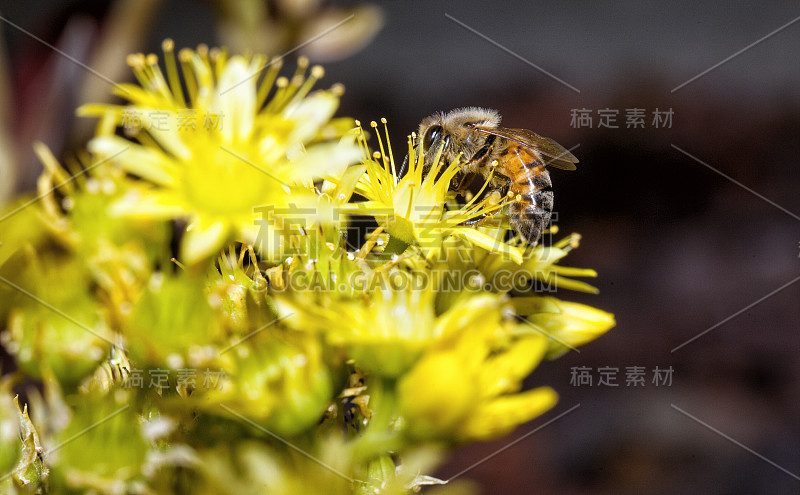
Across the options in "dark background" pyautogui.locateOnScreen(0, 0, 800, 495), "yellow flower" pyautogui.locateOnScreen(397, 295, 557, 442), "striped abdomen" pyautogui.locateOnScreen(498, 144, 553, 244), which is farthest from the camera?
"dark background" pyautogui.locateOnScreen(0, 0, 800, 495)

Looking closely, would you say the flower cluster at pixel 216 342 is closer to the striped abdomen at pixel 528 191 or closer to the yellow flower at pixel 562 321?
the yellow flower at pixel 562 321

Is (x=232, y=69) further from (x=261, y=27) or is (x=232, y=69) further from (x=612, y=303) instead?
(x=612, y=303)

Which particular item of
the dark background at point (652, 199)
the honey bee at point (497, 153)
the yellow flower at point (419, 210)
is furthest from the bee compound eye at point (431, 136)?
the dark background at point (652, 199)

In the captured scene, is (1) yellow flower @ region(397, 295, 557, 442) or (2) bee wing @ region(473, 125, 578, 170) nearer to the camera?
(1) yellow flower @ region(397, 295, 557, 442)

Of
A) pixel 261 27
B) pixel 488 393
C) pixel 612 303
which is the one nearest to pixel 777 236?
pixel 612 303

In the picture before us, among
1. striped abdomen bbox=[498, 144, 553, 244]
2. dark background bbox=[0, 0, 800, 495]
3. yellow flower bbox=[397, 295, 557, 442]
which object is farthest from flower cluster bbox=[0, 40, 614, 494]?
dark background bbox=[0, 0, 800, 495]

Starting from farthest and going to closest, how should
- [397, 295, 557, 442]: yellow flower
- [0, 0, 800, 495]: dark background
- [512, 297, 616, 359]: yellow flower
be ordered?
[0, 0, 800, 495]: dark background < [512, 297, 616, 359]: yellow flower < [397, 295, 557, 442]: yellow flower

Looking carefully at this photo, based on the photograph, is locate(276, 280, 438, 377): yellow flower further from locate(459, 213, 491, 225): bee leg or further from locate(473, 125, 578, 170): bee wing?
locate(473, 125, 578, 170): bee wing
